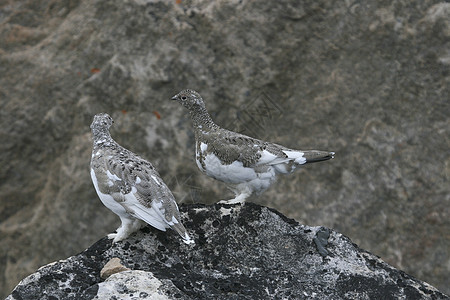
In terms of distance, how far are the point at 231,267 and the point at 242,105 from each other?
3.43 m

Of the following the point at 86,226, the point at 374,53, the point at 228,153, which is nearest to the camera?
the point at 228,153

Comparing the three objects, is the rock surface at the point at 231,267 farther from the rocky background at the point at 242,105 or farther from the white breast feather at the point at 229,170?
the rocky background at the point at 242,105

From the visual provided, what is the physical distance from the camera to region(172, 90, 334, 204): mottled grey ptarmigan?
4.92 meters

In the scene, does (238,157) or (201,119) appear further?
(201,119)

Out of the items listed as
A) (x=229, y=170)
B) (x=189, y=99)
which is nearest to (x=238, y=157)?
(x=229, y=170)

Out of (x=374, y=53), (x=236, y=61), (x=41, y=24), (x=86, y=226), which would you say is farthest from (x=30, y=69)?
(x=374, y=53)

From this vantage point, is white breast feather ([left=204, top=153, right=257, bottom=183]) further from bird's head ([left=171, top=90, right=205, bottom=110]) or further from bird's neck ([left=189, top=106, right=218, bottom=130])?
bird's head ([left=171, top=90, right=205, bottom=110])

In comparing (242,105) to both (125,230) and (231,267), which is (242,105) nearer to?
(125,230)

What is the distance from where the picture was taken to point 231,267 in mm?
4176

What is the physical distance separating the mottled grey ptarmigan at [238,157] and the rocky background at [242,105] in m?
2.24

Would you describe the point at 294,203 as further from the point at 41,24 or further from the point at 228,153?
the point at 41,24

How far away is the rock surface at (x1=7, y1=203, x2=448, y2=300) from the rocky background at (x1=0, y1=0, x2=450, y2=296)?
2.72 metres

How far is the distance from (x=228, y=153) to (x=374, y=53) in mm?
2903

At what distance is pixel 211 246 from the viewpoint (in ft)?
14.3
